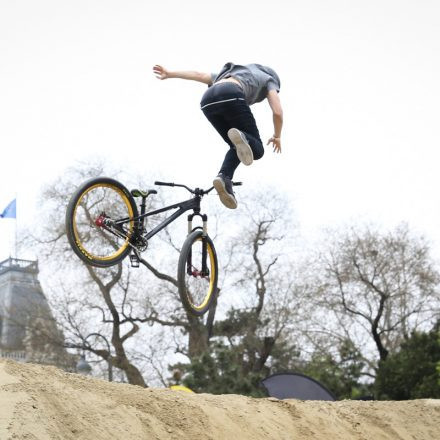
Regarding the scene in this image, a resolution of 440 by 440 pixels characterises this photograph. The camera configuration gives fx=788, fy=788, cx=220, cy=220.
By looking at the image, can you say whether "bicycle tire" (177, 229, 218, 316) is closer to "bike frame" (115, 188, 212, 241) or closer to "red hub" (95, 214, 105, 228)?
"bike frame" (115, 188, 212, 241)

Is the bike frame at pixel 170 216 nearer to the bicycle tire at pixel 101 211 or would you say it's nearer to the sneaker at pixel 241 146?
the bicycle tire at pixel 101 211

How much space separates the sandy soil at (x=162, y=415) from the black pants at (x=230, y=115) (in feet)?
8.90

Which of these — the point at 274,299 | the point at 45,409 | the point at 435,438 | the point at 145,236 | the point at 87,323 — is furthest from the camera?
the point at 274,299

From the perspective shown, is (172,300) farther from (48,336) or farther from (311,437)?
(311,437)

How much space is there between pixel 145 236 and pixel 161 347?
25.7m

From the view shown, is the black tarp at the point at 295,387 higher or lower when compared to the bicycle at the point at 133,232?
higher

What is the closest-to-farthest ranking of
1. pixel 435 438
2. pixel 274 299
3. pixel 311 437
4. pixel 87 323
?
pixel 311 437, pixel 435 438, pixel 87 323, pixel 274 299

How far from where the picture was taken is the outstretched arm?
8.95 meters

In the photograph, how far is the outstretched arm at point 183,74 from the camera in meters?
8.95

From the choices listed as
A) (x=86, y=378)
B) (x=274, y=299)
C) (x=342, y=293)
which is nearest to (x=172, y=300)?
(x=274, y=299)

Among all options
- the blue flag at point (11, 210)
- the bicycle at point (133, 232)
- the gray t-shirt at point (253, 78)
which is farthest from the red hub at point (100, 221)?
the blue flag at point (11, 210)

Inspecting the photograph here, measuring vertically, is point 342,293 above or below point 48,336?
above

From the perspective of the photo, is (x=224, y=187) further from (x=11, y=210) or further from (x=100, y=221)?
(x=11, y=210)

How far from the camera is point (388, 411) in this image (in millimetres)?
11305
